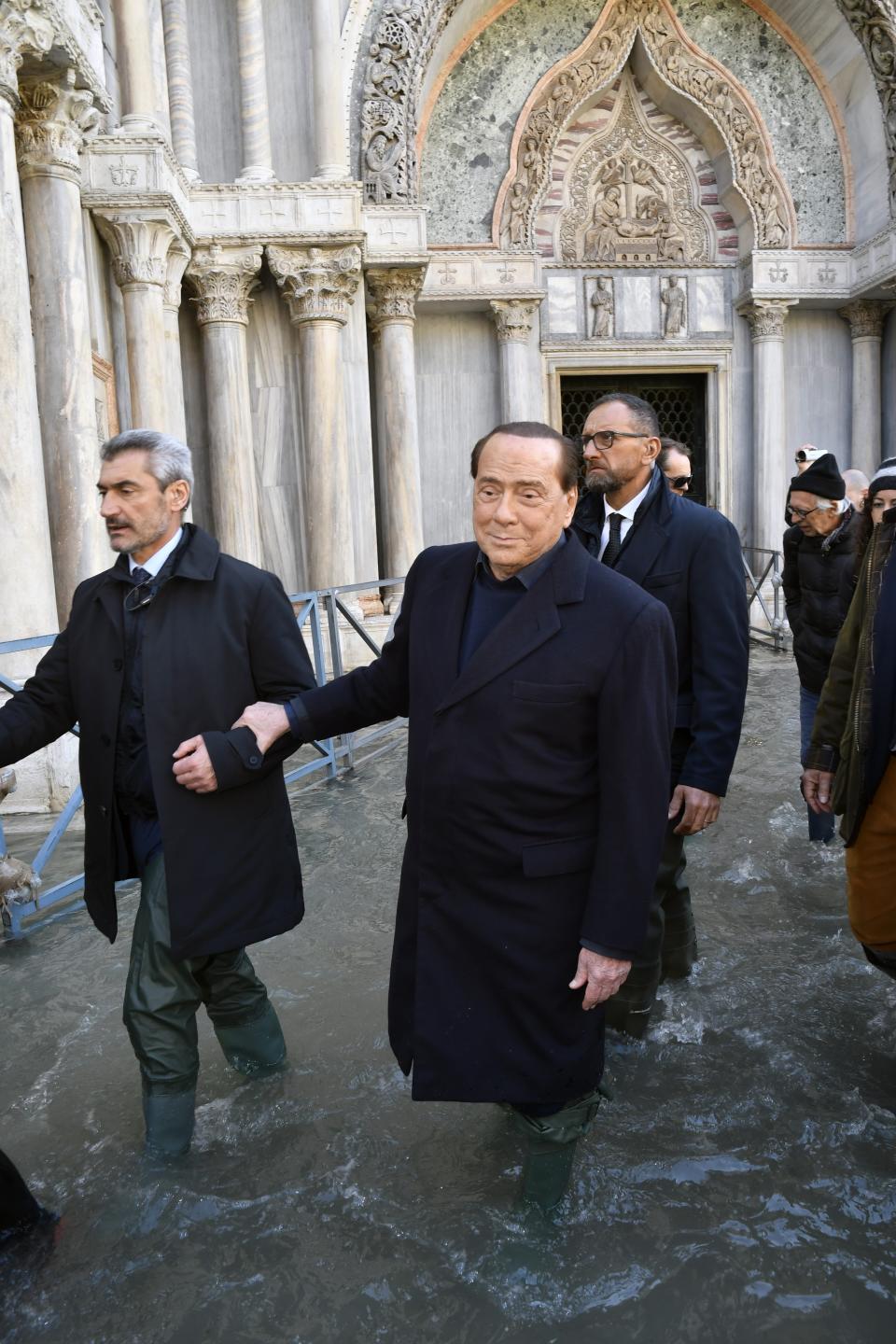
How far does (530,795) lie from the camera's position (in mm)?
2064

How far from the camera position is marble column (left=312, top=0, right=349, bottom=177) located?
889 centimetres

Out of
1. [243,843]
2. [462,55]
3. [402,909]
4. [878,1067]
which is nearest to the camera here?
[402,909]

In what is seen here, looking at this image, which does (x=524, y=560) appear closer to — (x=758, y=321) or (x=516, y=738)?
(x=516, y=738)

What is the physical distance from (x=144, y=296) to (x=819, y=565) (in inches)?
204

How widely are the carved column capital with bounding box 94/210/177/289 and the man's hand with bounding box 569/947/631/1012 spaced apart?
6680mm

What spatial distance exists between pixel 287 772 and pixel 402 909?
3.88 metres

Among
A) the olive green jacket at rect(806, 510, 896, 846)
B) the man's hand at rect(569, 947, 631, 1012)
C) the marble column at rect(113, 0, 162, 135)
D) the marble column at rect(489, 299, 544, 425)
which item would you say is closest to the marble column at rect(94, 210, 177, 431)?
the marble column at rect(113, 0, 162, 135)

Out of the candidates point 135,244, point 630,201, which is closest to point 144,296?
point 135,244

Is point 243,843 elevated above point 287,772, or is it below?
above

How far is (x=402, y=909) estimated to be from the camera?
7.43ft

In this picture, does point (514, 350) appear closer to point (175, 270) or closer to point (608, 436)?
point (175, 270)

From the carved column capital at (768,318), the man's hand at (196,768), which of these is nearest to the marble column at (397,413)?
the carved column capital at (768,318)


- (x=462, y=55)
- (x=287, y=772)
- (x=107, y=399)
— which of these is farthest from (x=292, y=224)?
(x=287, y=772)

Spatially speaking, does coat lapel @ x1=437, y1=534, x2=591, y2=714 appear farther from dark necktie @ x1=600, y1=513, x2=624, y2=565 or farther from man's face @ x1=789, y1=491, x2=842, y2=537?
man's face @ x1=789, y1=491, x2=842, y2=537
